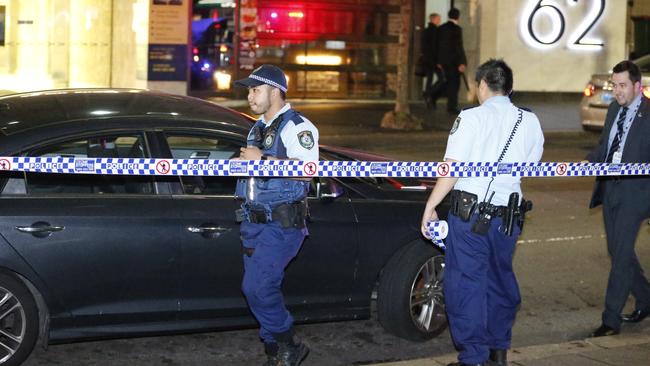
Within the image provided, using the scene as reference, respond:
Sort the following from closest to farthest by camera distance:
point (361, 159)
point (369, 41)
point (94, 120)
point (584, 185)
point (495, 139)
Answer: point (495, 139)
point (94, 120)
point (361, 159)
point (584, 185)
point (369, 41)

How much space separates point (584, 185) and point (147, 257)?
8334 mm

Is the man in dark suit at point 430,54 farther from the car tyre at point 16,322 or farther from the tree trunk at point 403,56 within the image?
the car tyre at point 16,322

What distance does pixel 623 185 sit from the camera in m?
6.93

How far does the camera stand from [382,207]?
675cm

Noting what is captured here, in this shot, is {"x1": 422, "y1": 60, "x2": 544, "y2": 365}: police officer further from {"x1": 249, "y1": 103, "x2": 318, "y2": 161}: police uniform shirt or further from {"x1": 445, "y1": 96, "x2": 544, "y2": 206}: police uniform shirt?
{"x1": 249, "y1": 103, "x2": 318, "y2": 161}: police uniform shirt

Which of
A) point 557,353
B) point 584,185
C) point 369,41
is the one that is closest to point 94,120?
point 557,353

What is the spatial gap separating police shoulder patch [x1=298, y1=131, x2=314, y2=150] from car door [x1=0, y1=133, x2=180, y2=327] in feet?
3.01

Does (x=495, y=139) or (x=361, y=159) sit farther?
(x=361, y=159)

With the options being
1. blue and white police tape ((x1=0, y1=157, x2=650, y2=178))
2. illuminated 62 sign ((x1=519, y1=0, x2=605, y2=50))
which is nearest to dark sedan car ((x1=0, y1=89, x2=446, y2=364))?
blue and white police tape ((x1=0, y1=157, x2=650, y2=178))

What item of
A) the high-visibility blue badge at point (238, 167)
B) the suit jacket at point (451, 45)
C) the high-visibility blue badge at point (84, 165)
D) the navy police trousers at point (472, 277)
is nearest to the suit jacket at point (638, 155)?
the navy police trousers at point (472, 277)

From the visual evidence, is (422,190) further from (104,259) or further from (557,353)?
(104,259)

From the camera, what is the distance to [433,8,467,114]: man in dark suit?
19.5 metres

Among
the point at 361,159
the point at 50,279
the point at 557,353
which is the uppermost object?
the point at 361,159

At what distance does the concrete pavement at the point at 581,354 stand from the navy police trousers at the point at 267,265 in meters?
0.75
